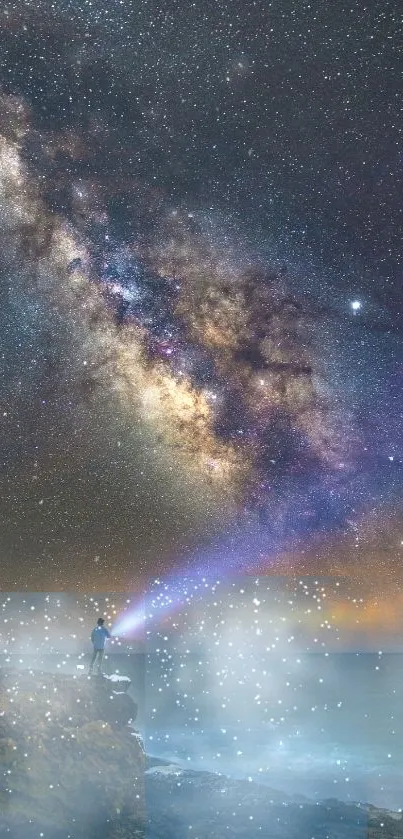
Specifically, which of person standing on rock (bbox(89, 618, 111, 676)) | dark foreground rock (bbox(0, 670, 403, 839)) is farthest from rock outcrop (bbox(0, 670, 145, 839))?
person standing on rock (bbox(89, 618, 111, 676))

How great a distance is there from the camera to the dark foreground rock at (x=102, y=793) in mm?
16828

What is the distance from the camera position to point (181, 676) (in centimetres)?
13350

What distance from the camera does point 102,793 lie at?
18.6 meters

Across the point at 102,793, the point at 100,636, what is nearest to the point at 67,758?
the point at 102,793

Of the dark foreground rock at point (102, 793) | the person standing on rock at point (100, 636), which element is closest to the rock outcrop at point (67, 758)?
the dark foreground rock at point (102, 793)

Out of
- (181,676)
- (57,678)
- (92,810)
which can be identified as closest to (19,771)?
(92,810)

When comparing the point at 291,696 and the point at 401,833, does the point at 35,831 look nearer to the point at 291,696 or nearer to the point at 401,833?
the point at 401,833

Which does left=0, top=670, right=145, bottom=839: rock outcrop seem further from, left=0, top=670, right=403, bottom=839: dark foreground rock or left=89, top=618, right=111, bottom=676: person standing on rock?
left=89, top=618, right=111, bottom=676: person standing on rock

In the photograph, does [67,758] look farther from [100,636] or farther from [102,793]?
[100,636]

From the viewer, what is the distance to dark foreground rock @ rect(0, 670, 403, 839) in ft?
55.2

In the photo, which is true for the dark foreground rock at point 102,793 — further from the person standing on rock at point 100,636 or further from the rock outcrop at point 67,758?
the person standing on rock at point 100,636

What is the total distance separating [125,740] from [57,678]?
10.8ft

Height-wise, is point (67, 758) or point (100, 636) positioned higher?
point (100, 636)

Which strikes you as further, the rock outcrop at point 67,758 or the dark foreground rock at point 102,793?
the dark foreground rock at point 102,793
